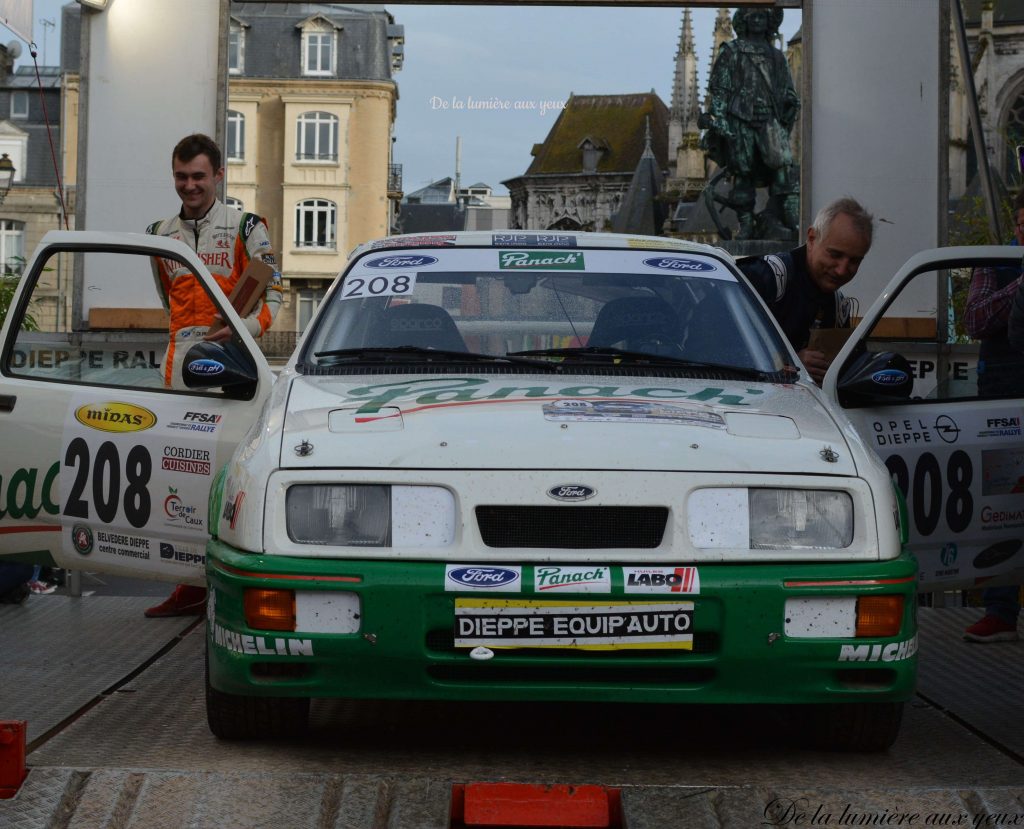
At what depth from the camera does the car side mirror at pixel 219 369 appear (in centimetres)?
524

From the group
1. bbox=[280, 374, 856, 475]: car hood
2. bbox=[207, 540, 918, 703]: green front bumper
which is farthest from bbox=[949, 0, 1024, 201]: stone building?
bbox=[207, 540, 918, 703]: green front bumper

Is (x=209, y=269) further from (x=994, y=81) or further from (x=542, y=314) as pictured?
(x=994, y=81)

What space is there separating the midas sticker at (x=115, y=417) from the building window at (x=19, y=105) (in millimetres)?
62401

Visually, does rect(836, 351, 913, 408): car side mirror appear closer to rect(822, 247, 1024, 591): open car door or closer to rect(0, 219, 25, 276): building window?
rect(822, 247, 1024, 591): open car door

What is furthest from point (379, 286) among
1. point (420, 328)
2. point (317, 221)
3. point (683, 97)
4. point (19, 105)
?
point (683, 97)

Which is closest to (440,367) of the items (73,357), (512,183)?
(73,357)

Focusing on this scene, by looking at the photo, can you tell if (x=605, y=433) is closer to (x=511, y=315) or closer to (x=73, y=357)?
(x=511, y=315)

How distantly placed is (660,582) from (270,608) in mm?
976

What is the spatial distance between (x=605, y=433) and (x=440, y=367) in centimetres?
89

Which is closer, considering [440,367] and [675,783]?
[675,783]

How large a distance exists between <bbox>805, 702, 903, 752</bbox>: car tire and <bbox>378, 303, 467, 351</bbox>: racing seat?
159 cm

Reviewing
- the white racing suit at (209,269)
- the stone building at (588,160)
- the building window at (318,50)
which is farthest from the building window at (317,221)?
the white racing suit at (209,269)

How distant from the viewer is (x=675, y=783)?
168 inches

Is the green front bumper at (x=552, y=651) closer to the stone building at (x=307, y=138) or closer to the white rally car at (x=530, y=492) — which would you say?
the white rally car at (x=530, y=492)
